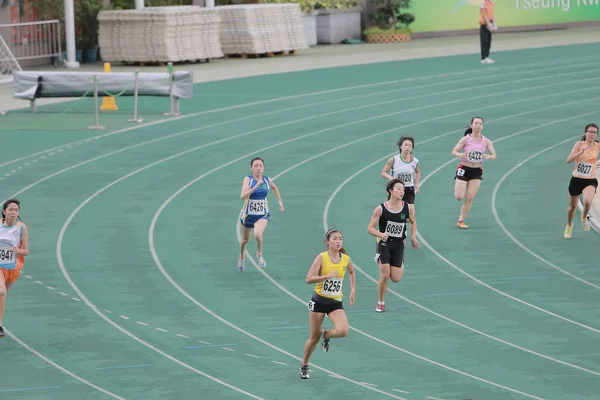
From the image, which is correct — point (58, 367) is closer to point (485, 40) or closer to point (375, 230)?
point (375, 230)

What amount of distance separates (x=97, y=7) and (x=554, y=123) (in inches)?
734

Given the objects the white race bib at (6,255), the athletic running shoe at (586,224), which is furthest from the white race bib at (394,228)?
the athletic running shoe at (586,224)

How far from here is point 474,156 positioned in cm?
1884

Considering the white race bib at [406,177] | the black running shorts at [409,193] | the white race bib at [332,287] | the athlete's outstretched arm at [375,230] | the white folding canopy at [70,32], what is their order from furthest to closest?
the white folding canopy at [70,32] < the black running shorts at [409,193] < the white race bib at [406,177] < the athlete's outstretched arm at [375,230] < the white race bib at [332,287]

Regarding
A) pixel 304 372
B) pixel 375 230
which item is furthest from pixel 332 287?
pixel 375 230

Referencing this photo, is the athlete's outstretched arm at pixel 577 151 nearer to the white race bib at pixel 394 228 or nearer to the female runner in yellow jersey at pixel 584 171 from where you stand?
the female runner in yellow jersey at pixel 584 171

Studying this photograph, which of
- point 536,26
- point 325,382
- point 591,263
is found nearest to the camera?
point 325,382

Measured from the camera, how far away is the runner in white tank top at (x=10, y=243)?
1376cm

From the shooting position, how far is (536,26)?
175ft

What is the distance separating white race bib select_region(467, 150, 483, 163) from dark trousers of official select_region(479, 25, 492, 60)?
20925mm

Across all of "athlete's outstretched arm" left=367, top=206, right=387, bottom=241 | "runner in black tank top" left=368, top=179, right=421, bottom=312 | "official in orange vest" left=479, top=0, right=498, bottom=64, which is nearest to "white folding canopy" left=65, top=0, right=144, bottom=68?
"official in orange vest" left=479, top=0, right=498, bottom=64

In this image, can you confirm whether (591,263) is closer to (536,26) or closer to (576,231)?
(576,231)

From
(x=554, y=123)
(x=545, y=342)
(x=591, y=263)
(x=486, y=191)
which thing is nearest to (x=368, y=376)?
(x=545, y=342)

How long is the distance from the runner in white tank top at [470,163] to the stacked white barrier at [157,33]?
2176 cm
